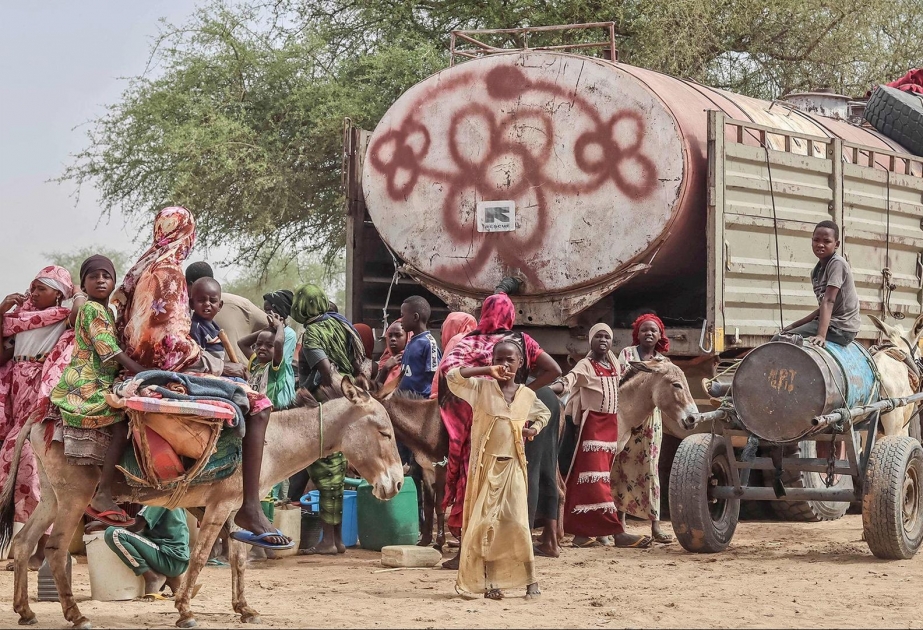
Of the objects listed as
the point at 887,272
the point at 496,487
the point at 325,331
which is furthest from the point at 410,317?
the point at 887,272

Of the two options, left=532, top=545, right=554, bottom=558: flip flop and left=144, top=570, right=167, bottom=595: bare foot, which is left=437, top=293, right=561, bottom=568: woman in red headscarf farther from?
left=144, top=570, right=167, bottom=595: bare foot

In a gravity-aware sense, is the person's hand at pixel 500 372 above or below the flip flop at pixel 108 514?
above

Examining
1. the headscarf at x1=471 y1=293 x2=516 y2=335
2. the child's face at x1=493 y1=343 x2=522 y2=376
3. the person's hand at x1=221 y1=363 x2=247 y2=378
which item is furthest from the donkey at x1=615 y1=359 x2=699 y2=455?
the person's hand at x1=221 y1=363 x2=247 y2=378

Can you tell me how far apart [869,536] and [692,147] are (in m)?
3.03

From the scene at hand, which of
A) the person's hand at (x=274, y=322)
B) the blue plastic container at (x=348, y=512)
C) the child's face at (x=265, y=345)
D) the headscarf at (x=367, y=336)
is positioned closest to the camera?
the person's hand at (x=274, y=322)

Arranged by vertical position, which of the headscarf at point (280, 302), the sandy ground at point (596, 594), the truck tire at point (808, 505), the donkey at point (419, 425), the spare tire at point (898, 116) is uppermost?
the spare tire at point (898, 116)

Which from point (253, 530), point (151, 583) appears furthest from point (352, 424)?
point (151, 583)

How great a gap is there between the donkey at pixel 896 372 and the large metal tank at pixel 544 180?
1505 millimetres

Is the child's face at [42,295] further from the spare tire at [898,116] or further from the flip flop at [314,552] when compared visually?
the spare tire at [898,116]

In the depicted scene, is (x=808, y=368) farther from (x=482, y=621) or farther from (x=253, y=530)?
(x=253, y=530)

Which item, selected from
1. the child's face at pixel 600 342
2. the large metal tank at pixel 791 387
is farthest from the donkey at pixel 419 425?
the large metal tank at pixel 791 387

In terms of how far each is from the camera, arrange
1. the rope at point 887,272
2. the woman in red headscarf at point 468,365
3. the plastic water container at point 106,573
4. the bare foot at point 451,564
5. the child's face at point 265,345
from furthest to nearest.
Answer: the rope at point 887,272, the child's face at point 265,345, the bare foot at point 451,564, the woman in red headscarf at point 468,365, the plastic water container at point 106,573

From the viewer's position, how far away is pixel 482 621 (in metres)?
5.92

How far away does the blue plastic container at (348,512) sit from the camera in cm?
888
